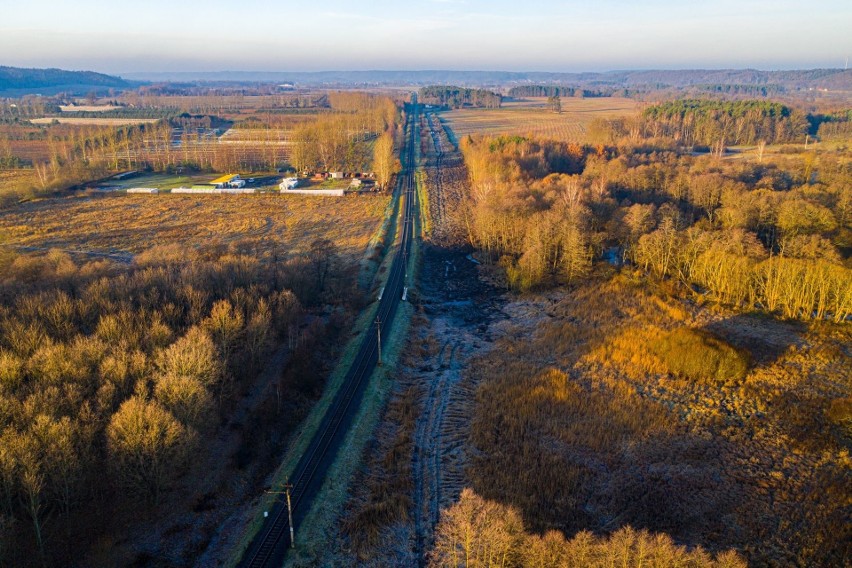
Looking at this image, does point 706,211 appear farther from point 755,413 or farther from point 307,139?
point 307,139

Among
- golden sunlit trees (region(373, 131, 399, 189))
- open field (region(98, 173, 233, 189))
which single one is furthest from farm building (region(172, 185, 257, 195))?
golden sunlit trees (region(373, 131, 399, 189))

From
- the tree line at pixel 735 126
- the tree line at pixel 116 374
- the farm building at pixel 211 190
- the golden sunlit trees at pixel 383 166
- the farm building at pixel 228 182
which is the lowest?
the tree line at pixel 116 374

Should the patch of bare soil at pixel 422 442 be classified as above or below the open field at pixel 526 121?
below

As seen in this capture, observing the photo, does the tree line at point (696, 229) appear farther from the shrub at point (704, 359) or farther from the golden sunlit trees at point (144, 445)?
the golden sunlit trees at point (144, 445)

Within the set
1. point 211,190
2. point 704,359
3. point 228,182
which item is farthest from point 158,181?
point 704,359

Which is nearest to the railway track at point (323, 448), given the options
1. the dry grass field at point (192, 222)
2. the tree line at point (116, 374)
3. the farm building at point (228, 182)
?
the tree line at point (116, 374)

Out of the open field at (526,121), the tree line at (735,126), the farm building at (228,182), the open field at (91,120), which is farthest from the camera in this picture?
the open field at (91,120)

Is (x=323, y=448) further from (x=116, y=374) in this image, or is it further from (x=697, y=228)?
(x=697, y=228)
